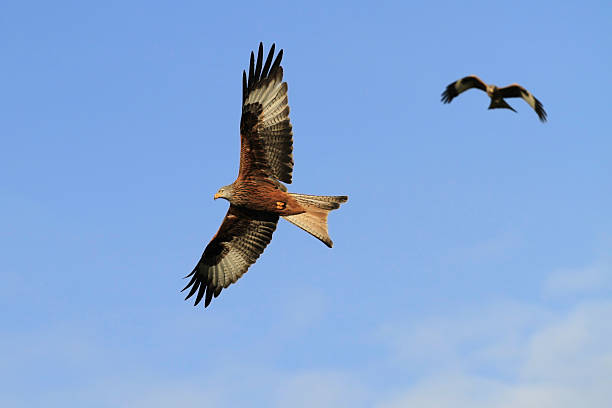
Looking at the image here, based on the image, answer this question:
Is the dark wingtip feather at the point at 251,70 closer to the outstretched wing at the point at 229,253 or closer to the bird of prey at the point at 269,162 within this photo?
the bird of prey at the point at 269,162

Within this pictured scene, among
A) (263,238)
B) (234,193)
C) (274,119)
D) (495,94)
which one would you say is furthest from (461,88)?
(263,238)

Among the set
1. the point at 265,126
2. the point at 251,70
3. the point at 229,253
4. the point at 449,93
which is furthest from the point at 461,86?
the point at 229,253

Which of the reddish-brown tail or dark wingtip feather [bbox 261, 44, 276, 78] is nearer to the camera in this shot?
dark wingtip feather [bbox 261, 44, 276, 78]

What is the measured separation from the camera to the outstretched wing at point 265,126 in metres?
13.2

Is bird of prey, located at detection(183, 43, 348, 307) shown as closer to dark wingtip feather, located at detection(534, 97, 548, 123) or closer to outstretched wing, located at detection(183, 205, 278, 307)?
outstretched wing, located at detection(183, 205, 278, 307)

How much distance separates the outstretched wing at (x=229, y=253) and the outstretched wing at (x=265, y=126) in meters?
1.48

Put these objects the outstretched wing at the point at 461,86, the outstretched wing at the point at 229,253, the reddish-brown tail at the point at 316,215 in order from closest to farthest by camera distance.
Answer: the outstretched wing at the point at 461,86 → the reddish-brown tail at the point at 316,215 → the outstretched wing at the point at 229,253

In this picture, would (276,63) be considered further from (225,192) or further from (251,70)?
(225,192)

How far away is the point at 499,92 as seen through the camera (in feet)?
34.1

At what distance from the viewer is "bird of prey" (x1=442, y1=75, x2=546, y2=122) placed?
407 inches

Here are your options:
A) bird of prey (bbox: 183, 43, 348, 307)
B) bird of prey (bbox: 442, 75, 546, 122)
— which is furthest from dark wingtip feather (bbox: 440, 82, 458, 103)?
bird of prey (bbox: 183, 43, 348, 307)

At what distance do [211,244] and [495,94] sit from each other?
22.5ft

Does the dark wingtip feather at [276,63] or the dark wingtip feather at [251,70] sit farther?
the dark wingtip feather at [276,63]

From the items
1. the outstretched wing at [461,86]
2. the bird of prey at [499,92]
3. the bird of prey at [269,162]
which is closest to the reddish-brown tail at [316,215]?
the bird of prey at [269,162]
